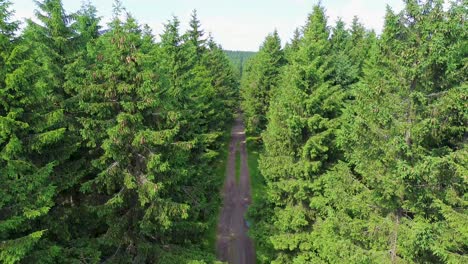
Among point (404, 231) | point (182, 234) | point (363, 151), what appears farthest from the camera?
point (182, 234)

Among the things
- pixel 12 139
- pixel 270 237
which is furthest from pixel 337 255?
pixel 12 139

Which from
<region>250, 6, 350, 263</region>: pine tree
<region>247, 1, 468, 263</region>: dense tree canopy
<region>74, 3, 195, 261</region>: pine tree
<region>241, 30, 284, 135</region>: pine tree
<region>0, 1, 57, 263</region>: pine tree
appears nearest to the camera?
<region>0, 1, 57, 263</region>: pine tree

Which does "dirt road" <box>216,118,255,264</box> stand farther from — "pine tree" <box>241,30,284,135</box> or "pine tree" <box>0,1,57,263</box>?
"pine tree" <box>0,1,57,263</box>

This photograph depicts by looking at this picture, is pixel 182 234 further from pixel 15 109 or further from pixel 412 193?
pixel 412 193

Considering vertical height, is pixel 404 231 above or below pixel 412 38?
below

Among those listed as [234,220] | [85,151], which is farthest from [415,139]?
[234,220]

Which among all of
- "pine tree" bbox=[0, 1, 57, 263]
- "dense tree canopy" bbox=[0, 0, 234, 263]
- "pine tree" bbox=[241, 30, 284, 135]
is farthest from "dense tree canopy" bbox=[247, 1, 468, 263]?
"pine tree" bbox=[241, 30, 284, 135]
